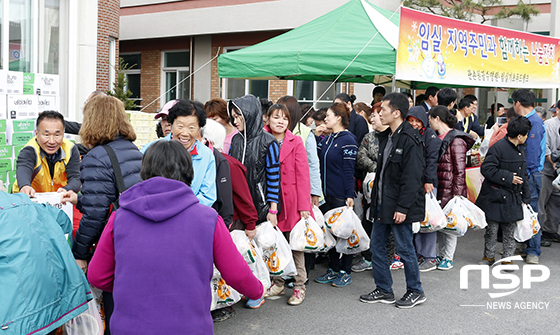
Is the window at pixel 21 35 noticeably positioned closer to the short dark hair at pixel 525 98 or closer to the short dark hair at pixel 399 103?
the short dark hair at pixel 399 103

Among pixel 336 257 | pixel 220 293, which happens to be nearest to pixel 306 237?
pixel 336 257

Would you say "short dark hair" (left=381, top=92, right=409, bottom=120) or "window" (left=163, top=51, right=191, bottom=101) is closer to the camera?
"short dark hair" (left=381, top=92, right=409, bottom=120)

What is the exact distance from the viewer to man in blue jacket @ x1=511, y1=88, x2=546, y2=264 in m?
6.61

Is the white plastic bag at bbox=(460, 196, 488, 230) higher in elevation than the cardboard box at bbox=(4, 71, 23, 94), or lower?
lower

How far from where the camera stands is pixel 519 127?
602 centimetres

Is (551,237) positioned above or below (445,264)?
above

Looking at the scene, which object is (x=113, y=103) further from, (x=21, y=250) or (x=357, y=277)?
(x=357, y=277)

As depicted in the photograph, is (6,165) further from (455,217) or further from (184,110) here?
(455,217)

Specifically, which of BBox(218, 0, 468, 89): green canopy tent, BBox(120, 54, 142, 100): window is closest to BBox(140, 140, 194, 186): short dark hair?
BBox(218, 0, 468, 89): green canopy tent

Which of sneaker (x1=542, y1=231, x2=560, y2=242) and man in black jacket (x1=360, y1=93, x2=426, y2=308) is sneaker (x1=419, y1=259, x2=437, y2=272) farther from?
sneaker (x1=542, y1=231, x2=560, y2=242)

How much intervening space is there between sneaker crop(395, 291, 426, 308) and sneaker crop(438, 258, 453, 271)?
1.46 metres

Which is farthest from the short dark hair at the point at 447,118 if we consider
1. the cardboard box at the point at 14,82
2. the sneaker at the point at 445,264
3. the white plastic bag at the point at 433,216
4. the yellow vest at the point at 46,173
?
the cardboard box at the point at 14,82

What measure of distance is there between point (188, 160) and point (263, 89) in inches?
686

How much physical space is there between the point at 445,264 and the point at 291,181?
256cm
